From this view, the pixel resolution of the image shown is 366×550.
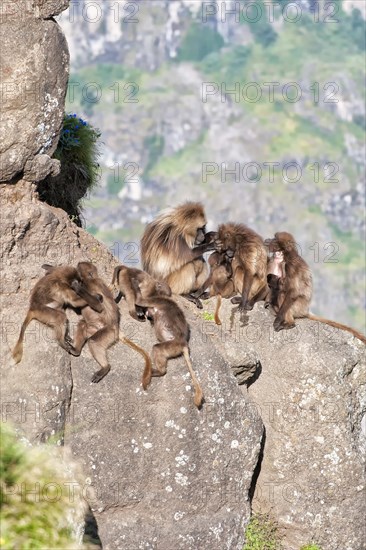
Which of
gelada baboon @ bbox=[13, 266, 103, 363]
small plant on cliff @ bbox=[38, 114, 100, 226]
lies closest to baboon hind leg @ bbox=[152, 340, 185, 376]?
gelada baboon @ bbox=[13, 266, 103, 363]

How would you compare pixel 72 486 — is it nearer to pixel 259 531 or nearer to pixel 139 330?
pixel 139 330

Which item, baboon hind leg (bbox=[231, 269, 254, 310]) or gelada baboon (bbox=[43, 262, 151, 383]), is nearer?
gelada baboon (bbox=[43, 262, 151, 383])

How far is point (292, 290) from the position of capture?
1386 cm

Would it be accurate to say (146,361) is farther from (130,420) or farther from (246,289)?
(246,289)

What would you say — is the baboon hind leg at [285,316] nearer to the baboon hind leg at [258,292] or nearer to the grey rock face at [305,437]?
the grey rock face at [305,437]

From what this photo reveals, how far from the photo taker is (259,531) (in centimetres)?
1316

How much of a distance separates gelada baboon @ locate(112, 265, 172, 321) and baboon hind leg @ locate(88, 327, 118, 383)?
0.70 meters

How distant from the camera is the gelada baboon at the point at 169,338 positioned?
11930mm

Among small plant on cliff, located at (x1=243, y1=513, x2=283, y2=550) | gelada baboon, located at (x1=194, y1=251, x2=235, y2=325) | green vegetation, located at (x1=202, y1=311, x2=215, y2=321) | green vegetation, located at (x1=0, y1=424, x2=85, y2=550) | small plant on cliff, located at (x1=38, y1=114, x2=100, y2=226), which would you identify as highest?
small plant on cliff, located at (x1=38, y1=114, x2=100, y2=226)

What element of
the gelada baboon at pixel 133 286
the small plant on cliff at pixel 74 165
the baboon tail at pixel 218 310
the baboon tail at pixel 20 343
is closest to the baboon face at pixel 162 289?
the gelada baboon at pixel 133 286

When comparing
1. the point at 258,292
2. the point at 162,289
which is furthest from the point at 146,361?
the point at 258,292

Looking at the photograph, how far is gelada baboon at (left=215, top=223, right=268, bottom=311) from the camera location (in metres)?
13.8

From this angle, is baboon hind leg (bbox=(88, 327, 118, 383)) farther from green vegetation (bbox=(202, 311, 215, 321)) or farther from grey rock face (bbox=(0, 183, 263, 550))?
green vegetation (bbox=(202, 311, 215, 321))

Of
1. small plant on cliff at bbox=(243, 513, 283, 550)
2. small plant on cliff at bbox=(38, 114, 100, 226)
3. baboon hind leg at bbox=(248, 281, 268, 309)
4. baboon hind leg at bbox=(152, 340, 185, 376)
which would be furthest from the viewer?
small plant on cliff at bbox=(38, 114, 100, 226)
